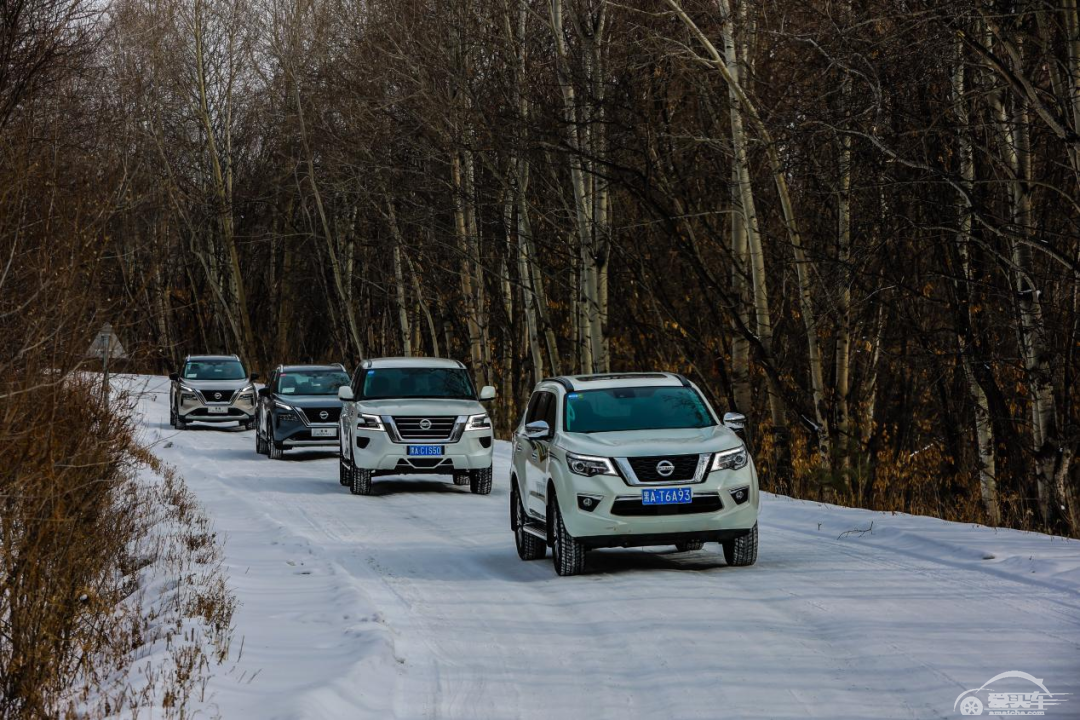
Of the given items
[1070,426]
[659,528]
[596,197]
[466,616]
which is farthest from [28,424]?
[596,197]

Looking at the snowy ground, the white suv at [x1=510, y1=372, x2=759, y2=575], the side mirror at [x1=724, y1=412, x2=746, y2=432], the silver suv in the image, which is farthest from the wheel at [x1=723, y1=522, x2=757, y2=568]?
the silver suv

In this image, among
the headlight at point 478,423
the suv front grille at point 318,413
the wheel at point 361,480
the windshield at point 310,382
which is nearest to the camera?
the headlight at point 478,423

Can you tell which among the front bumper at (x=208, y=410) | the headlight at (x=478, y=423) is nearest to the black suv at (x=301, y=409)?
the headlight at (x=478, y=423)

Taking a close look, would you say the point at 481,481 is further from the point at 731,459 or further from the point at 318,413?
the point at 731,459

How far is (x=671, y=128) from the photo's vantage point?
26.5 m

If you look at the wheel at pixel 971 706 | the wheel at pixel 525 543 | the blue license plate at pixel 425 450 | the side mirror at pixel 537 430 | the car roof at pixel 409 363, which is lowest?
the wheel at pixel 525 543

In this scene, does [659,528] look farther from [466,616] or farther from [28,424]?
[28,424]

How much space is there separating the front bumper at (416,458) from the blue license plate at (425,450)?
0.05 m

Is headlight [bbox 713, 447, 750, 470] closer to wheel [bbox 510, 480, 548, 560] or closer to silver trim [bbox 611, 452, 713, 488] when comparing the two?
silver trim [bbox 611, 452, 713, 488]

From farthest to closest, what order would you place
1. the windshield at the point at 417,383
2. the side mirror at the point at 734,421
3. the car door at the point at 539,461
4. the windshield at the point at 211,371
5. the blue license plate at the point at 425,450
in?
the windshield at the point at 211,371
the windshield at the point at 417,383
the blue license plate at the point at 425,450
the car door at the point at 539,461
the side mirror at the point at 734,421

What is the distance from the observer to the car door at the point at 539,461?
12.4 meters

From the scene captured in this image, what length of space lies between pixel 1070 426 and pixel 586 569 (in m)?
7.86

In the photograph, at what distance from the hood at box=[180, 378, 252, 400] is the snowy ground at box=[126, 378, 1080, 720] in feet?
71.8

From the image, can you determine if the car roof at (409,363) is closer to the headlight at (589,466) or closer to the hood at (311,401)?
the hood at (311,401)
